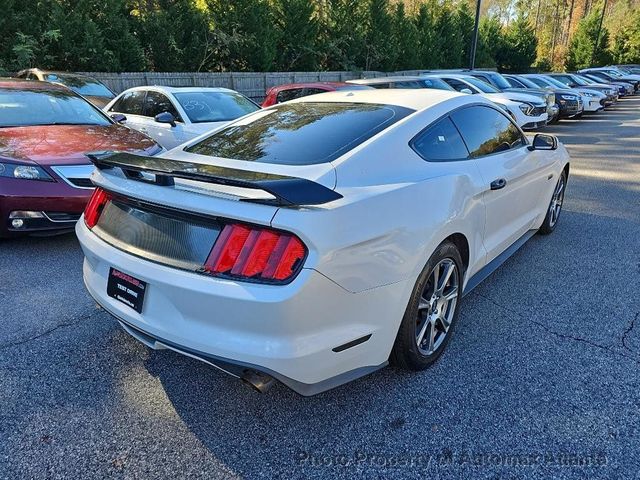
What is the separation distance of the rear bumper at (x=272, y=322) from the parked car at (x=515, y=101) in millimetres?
10481

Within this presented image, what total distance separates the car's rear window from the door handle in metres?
0.79

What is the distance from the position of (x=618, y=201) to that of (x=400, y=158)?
519 centimetres

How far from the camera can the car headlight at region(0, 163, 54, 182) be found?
14.0ft

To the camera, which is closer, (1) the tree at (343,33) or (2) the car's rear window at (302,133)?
(2) the car's rear window at (302,133)

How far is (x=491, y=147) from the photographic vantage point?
352 centimetres

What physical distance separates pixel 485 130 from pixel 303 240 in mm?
2165

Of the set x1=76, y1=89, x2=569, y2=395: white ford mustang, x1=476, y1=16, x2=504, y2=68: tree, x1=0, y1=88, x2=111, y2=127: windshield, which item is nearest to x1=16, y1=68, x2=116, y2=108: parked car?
x1=0, y1=88, x2=111, y2=127: windshield

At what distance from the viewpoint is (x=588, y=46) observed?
49312 mm

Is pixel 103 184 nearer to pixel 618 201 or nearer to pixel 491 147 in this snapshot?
pixel 491 147

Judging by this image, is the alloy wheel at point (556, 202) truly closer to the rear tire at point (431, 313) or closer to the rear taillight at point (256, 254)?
the rear tire at point (431, 313)

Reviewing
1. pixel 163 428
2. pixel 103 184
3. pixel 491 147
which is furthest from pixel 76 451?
pixel 491 147

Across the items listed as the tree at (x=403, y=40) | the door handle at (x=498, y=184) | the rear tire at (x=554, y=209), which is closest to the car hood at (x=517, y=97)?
the rear tire at (x=554, y=209)

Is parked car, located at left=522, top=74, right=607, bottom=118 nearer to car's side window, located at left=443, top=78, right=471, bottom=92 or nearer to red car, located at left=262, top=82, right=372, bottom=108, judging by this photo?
car's side window, located at left=443, top=78, right=471, bottom=92

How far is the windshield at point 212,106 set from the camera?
297 inches
